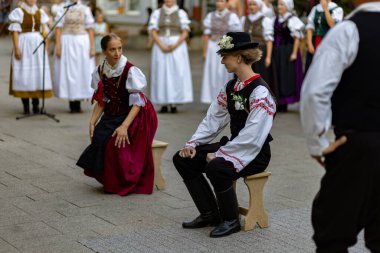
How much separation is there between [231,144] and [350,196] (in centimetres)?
211

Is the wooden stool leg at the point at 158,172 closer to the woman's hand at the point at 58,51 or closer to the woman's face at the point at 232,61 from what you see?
the woman's face at the point at 232,61

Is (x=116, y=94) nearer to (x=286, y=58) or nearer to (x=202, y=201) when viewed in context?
(x=202, y=201)

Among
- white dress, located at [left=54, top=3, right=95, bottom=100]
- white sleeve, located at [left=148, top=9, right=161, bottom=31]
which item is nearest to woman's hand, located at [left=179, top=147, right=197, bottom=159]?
white dress, located at [left=54, top=3, right=95, bottom=100]

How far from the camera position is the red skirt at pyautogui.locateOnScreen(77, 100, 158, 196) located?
24.8 ft

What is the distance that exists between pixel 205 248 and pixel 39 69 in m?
6.95

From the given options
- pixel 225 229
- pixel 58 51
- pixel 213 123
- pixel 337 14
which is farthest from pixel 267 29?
pixel 225 229

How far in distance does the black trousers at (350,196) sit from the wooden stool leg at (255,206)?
2162 millimetres

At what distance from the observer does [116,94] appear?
299 inches

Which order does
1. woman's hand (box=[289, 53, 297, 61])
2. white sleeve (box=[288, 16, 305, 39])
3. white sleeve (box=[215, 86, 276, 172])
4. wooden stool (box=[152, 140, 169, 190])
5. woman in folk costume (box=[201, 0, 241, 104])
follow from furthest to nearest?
woman's hand (box=[289, 53, 297, 61]) < white sleeve (box=[288, 16, 305, 39]) < woman in folk costume (box=[201, 0, 241, 104]) < wooden stool (box=[152, 140, 169, 190]) < white sleeve (box=[215, 86, 276, 172])

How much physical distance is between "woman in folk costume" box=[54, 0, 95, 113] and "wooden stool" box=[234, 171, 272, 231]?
672cm

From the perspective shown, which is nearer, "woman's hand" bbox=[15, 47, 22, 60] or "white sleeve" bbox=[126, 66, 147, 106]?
"white sleeve" bbox=[126, 66, 147, 106]

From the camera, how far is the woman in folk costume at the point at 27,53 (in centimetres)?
1192

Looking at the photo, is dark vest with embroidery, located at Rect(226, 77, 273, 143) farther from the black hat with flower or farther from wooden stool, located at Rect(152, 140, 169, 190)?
wooden stool, located at Rect(152, 140, 169, 190)

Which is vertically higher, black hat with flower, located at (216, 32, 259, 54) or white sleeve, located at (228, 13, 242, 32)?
black hat with flower, located at (216, 32, 259, 54)
